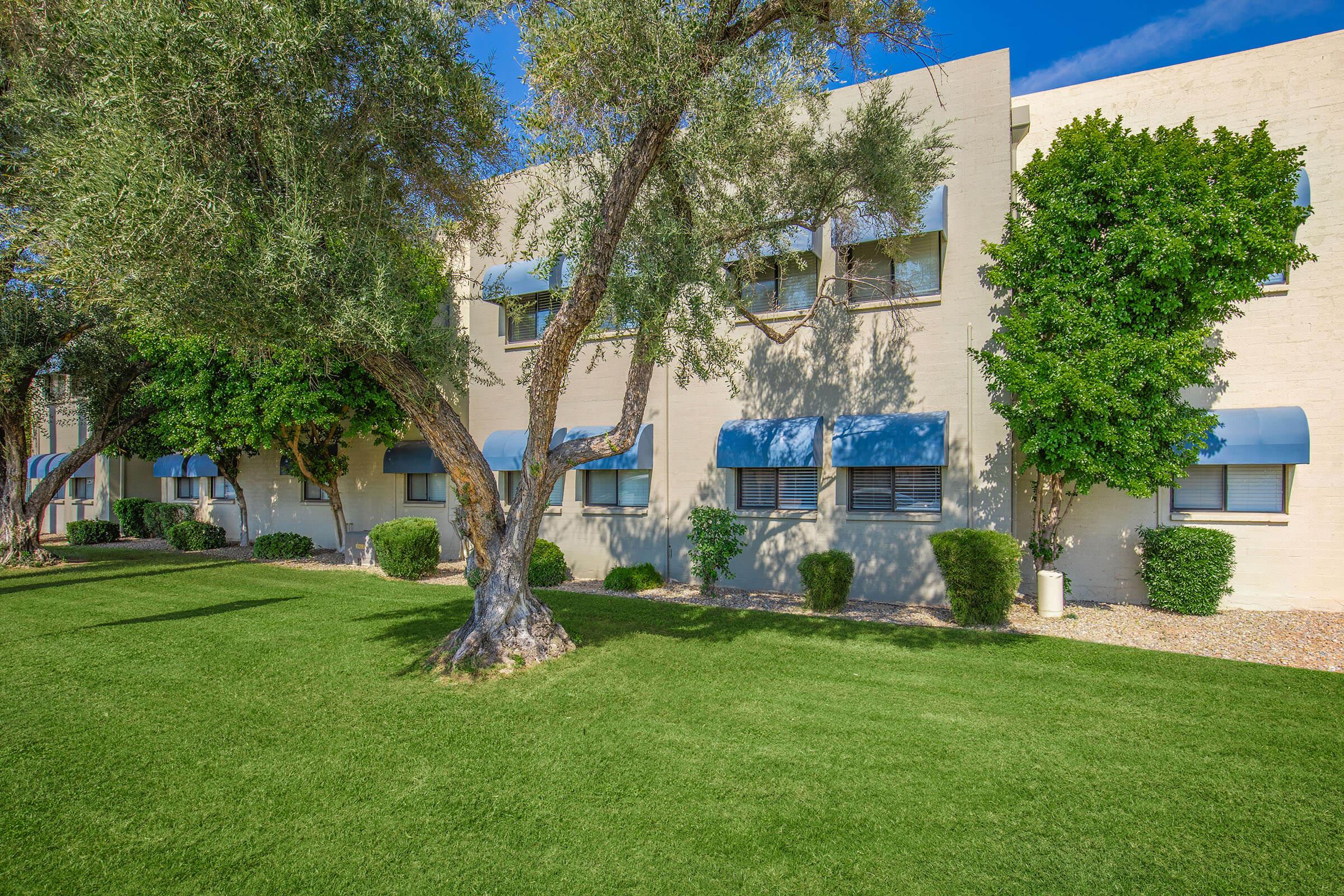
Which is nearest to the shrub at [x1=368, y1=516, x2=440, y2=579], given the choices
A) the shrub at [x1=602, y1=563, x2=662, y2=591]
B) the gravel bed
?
the gravel bed

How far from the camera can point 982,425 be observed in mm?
11945

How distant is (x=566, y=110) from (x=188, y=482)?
2471 centimetres

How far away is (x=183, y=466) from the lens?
79.5 feet

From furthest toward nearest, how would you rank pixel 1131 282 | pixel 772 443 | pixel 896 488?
1. pixel 772 443
2. pixel 896 488
3. pixel 1131 282

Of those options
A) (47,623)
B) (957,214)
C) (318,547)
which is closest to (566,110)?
(957,214)

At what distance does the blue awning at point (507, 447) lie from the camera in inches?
622

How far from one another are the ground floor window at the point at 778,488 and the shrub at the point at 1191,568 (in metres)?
5.71

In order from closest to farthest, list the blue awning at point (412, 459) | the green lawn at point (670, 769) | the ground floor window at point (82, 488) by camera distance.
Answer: the green lawn at point (670, 769)
the blue awning at point (412, 459)
the ground floor window at point (82, 488)

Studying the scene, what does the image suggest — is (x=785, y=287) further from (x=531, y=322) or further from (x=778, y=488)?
(x=531, y=322)

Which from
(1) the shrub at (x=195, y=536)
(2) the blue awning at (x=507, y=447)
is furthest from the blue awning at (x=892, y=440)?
(1) the shrub at (x=195, y=536)

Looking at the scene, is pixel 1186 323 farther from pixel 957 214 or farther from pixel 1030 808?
pixel 1030 808

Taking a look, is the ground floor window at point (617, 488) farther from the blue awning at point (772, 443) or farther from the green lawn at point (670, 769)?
the green lawn at point (670, 769)

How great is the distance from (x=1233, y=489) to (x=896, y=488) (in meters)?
5.41

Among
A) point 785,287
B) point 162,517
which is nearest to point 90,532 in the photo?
point 162,517
